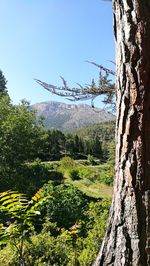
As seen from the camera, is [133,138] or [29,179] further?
[29,179]

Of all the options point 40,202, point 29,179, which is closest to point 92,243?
point 40,202

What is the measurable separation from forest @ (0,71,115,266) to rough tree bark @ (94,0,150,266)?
4.26 ft

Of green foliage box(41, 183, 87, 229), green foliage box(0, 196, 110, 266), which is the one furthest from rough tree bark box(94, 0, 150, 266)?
green foliage box(41, 183, 87, 229)

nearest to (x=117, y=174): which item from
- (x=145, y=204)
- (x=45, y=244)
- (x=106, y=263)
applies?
(x=145, y=204)

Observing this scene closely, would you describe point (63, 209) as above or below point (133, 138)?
below

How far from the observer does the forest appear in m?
4.45

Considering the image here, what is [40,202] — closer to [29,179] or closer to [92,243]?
[92,243]

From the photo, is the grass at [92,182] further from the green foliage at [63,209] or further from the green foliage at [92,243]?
the green foliage at [92,243]

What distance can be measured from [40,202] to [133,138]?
5.59 ft

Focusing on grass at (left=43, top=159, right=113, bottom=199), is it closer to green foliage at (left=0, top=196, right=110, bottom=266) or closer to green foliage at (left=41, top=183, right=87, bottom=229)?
green foliage at (left=41, top=183, right=87, bottom=229)

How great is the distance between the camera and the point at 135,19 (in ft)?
8.46

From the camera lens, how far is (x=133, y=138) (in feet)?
8.64

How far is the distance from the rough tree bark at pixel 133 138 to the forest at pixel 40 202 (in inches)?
51.1

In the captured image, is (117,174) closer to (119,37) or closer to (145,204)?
(145,204)
